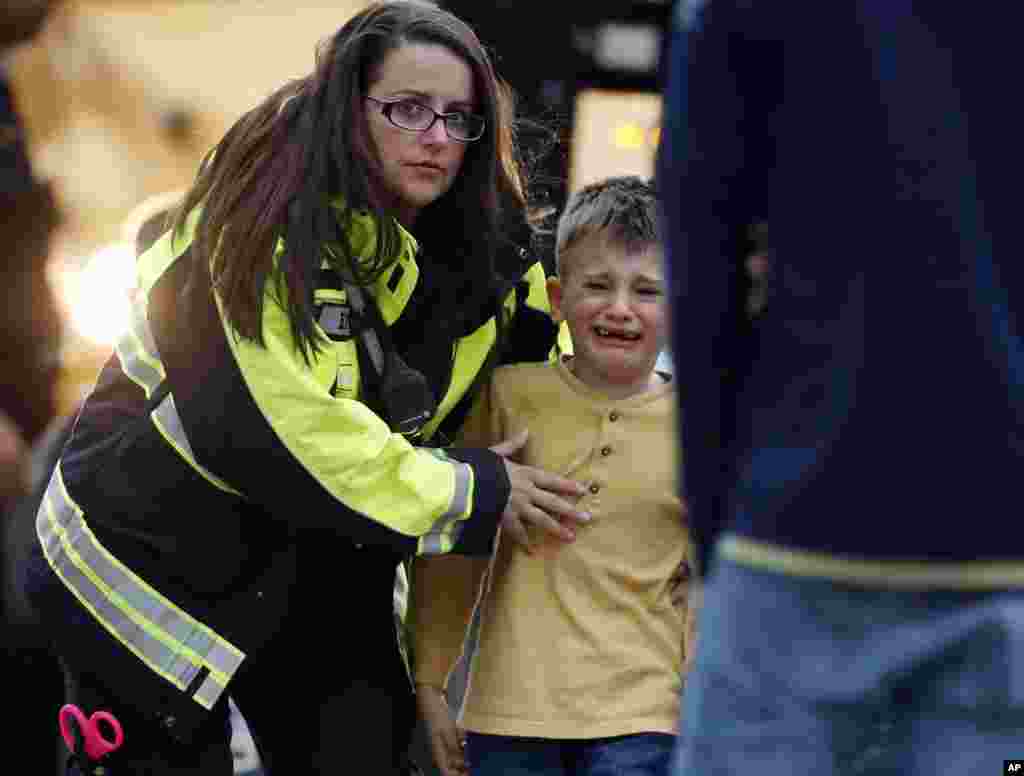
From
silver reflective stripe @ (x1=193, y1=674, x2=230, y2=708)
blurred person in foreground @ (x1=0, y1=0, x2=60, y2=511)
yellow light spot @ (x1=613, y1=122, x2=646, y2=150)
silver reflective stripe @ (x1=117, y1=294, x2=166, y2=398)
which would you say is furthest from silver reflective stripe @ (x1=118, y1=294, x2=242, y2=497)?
yellow light spot @ (x1=613, y1=122, x2=646, y2=150)

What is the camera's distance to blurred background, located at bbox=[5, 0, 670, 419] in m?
7.12

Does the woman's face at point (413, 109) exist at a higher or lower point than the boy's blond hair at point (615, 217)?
higher

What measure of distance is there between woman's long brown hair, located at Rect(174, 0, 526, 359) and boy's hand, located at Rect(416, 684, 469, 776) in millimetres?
688

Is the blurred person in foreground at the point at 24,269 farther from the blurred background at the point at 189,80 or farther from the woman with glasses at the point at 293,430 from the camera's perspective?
the woman with glasses at the point at 293,430

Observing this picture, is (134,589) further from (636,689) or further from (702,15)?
(702,15)

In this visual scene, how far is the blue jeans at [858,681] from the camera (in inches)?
75.4

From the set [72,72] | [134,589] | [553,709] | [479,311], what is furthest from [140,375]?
[72,72]

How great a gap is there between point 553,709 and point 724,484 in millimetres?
1027

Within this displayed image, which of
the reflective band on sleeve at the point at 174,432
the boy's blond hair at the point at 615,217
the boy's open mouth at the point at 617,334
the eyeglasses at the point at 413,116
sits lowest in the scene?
the reflective band on sleeve at the point at 174,432

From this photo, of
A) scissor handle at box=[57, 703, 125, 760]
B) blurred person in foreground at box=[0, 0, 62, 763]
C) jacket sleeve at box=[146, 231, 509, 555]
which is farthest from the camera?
blurred person in foreground at box=[0, 0, 62, 763]

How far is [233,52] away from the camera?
756 centimetres

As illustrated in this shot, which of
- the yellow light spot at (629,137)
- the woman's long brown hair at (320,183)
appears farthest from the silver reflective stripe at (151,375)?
the yellow light spot at (629,137)

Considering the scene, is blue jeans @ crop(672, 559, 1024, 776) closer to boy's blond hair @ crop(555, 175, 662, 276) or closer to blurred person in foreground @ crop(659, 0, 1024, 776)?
blurred person in foreground @ crop(659, 0, 1024, 776)

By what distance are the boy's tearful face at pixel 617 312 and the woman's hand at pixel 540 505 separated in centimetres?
22
